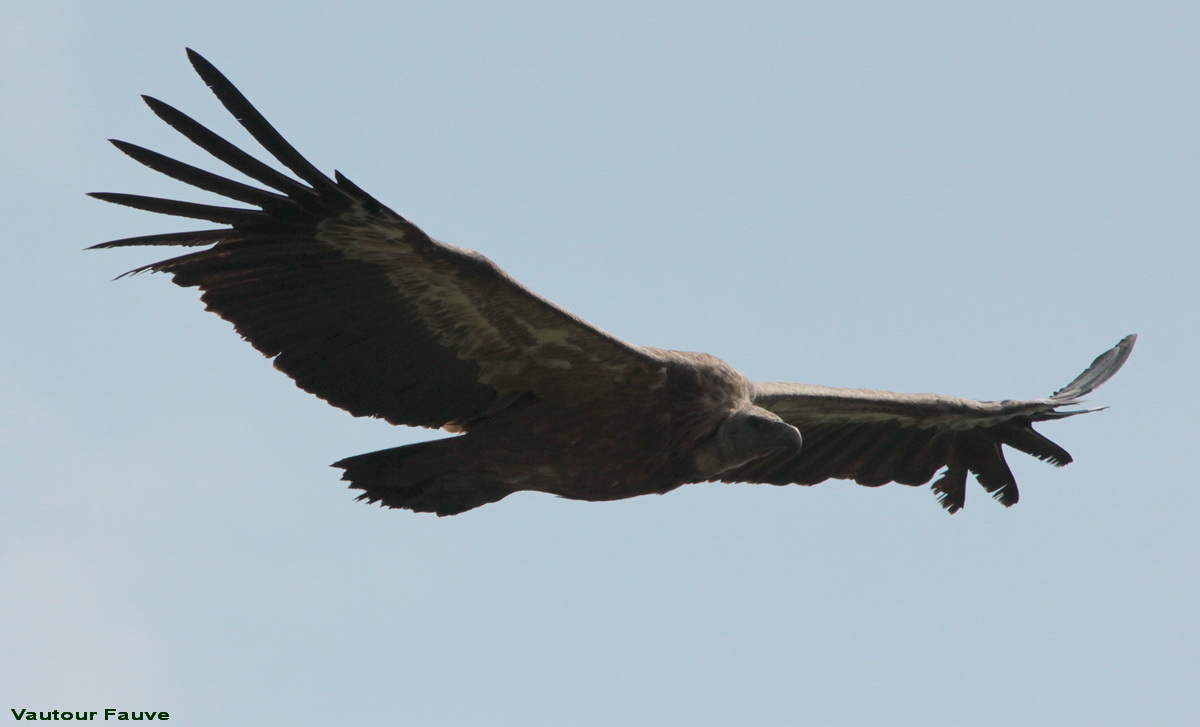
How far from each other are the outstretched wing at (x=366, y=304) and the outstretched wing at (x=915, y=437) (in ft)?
6.76

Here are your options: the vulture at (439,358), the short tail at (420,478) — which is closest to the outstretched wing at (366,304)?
the vulture at (439,358)

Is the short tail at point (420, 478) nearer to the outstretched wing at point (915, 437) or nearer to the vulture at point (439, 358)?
the vulture at point (439, 358)

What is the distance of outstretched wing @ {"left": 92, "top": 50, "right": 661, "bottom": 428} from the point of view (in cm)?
673

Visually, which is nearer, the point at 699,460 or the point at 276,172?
the point at 276,172

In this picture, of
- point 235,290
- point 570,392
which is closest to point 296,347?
point 235,290

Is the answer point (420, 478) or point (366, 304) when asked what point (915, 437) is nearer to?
point (420, 478)

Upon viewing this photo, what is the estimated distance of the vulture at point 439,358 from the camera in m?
6.83

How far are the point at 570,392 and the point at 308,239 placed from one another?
5.03ft

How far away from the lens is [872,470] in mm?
9883

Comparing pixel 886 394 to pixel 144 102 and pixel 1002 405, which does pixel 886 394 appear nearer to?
pixel 1002 405

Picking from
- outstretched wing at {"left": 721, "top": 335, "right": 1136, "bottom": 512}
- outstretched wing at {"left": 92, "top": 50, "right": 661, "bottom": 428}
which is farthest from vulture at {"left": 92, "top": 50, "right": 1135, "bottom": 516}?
outstretched wing at {"left": 721, "top": 335, "right": 1136, "bottom": 512}

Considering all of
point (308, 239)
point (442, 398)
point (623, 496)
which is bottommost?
point (623, 496)

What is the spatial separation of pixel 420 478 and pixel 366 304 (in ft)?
3.21

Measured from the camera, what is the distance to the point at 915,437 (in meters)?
9.91
